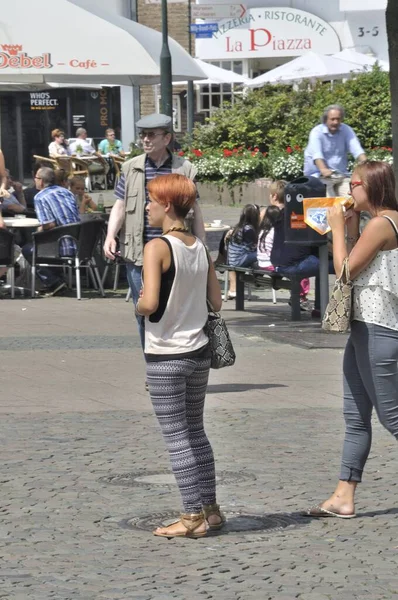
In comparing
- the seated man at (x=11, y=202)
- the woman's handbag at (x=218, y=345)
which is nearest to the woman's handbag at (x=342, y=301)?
the woman's handbag at (x=218, y=345)

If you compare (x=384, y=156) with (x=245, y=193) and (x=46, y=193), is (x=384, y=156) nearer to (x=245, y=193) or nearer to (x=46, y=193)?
(x=245, y=193)

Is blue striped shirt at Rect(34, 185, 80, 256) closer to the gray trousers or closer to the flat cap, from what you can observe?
the flat cap

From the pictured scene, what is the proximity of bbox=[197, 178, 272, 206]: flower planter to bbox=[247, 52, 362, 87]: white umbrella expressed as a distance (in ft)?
30.2

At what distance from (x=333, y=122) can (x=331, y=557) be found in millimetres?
9413

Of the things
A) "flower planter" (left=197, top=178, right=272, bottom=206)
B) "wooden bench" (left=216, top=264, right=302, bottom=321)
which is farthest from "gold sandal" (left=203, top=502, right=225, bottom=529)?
"flower planter" (left=197, top=178, right=272, bottom=206)

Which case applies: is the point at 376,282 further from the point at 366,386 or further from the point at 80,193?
the point at 80,193

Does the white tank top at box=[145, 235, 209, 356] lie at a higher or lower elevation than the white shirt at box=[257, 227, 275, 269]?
higher

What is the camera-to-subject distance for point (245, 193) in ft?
82.4

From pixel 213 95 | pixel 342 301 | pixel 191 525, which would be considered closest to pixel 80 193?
pixel 342 301

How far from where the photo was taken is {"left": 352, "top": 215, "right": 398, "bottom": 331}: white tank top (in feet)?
19.7

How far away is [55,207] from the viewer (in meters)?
14.6

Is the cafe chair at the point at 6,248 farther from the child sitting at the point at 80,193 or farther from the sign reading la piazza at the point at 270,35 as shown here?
the sign reading la piazza at the point at 270,35

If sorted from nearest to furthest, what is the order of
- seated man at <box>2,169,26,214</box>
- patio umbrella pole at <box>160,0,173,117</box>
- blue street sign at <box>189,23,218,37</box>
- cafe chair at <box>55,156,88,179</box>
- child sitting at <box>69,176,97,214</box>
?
seated man at <box>2,169,26,214</box>, child sitting at <box>69,176,97,214</box>, patio umbrella pole at <box>160,0,173,117</box>, blue street sign at <box>189,23,218,37</box>, cafe chair at <box>55,156,88,179</box>

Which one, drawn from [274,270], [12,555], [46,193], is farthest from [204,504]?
[46,193]
